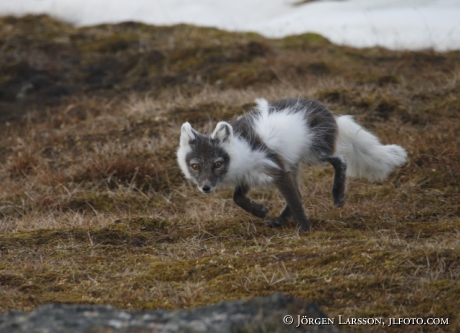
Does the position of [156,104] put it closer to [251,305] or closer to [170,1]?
[251,305]

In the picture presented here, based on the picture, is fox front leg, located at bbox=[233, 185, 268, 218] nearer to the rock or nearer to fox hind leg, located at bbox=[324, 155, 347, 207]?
fox hind leg, located at bbox=[324, 155, 347, 207]

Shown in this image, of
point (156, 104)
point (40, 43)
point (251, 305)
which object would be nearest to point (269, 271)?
point (251, 305)

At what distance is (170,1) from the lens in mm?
19938

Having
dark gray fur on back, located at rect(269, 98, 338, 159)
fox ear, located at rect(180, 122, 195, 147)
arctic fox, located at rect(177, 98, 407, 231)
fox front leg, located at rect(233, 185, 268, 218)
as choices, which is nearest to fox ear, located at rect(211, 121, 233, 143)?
arctic fox, located at rect(177, 98, 407, 231)

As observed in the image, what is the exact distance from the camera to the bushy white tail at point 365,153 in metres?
6.76

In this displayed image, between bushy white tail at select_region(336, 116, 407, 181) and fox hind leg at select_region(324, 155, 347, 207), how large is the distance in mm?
366

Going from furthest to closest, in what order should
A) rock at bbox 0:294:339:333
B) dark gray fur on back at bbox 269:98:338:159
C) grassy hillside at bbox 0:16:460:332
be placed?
1. dark gray fur on back at bbox 269:98:338:159
2. grassy hillside at bbox 0:16:460:332
3. rock at bbox 0:294:339:333

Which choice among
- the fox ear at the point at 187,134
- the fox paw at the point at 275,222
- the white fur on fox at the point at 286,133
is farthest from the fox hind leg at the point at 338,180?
the fox ear at the point at 187,134

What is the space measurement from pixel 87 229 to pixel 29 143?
4.84m

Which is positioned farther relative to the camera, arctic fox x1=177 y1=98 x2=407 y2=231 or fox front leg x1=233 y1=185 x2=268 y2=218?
fox front leg x1=233 y1=185 x2=268 y2=218

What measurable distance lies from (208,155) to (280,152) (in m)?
0.73

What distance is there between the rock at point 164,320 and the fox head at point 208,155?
2.91m

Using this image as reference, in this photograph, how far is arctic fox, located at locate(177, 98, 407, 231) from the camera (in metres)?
5.89

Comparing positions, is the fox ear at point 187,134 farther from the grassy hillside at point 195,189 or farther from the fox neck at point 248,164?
the grassy hillside at point 195,189
